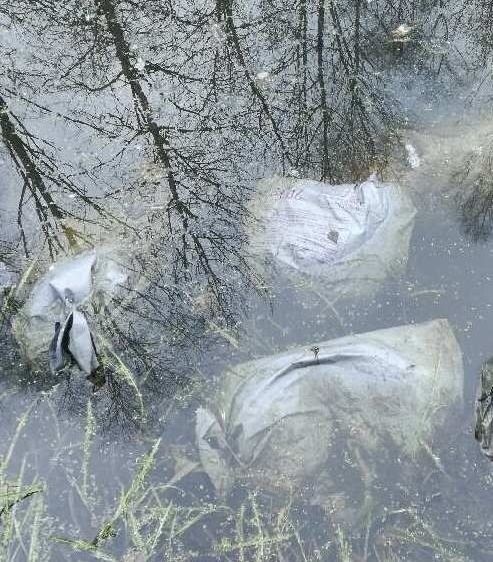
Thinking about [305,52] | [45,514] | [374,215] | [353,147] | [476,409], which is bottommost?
[476,409]

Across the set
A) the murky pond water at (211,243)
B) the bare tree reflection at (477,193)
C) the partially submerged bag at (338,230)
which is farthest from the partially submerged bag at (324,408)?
the bare tree reflection at (477,193)

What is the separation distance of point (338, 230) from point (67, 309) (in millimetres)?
1029

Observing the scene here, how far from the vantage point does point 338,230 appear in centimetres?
236

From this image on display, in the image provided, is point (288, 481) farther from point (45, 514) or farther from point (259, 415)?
point (45, 514)

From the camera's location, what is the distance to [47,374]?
2230 mm

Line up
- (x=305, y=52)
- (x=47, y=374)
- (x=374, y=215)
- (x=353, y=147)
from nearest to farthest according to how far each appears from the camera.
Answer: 1. (x=47, y=374)
2. (x=374, y=215)
3. (x=353, y=147)
4. (x=305, y=52)

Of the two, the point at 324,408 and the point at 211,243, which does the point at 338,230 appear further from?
the point at 324,408

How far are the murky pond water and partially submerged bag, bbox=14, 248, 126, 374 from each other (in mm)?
32

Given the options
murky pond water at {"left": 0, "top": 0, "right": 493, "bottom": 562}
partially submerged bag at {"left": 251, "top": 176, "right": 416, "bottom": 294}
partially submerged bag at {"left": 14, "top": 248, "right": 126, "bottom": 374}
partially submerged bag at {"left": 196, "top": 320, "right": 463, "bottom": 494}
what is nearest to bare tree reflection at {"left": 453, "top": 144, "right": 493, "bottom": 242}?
murky pond water at {"left": 0, "top": 0, "right": 493, "bottom": 562}

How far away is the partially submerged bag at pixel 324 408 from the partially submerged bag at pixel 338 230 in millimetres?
300

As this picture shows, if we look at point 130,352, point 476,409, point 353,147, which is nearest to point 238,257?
point 130,352

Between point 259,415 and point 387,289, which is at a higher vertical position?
point 387,289

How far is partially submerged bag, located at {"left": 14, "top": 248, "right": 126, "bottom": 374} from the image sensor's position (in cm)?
220

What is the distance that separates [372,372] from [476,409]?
0.35 metres
